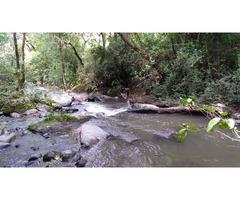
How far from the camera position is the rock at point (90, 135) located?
275 centimetres

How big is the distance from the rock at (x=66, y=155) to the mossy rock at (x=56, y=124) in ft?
2.91

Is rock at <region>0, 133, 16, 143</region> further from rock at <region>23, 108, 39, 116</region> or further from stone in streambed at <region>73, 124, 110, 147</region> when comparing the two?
rock at <region>23, 108, 39, 116</region>

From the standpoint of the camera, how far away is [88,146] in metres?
2.68

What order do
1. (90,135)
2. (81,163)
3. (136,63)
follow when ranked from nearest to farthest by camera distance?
(81,163), (90,135), (136,63)

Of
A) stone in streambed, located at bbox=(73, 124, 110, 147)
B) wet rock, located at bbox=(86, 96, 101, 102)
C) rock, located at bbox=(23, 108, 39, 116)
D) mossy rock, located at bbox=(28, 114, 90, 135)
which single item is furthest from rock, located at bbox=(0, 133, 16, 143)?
wet rock, located at bbox=(86, 96, 101, 102)

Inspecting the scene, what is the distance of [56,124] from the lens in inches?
136

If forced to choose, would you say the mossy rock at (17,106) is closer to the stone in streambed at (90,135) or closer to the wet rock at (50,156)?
the stone in streambed at (90,135)

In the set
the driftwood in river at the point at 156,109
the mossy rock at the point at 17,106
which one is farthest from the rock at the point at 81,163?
the driftwood in river at the point at 156,109

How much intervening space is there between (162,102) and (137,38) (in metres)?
2.49

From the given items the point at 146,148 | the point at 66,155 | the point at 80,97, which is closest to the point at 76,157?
the point at 66,155

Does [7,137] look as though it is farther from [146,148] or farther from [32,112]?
[146,148]

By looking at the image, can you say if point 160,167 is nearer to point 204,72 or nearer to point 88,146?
point 88,146

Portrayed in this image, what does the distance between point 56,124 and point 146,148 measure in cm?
168
